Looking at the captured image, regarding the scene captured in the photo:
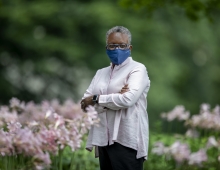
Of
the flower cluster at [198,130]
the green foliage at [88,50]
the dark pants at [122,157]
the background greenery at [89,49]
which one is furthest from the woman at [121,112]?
the green foliage at [88,50]

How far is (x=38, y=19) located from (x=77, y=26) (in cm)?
120

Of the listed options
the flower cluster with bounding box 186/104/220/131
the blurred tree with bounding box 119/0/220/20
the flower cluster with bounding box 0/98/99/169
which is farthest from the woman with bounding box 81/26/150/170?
the blurred tree with bounding box 119/0/220/20

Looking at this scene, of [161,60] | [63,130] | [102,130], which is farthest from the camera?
[161,60]

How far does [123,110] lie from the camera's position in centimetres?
491

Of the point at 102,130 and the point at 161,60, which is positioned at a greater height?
the point at 161,60

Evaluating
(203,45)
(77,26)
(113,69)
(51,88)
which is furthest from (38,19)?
(113,69)

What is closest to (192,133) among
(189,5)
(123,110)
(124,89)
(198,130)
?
(198,130)

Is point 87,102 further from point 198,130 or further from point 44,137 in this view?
point 198,130

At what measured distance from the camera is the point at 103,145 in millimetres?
4902

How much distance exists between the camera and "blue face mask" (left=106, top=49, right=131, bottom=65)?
488 cm

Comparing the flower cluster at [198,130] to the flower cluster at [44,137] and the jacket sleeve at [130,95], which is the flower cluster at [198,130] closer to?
the flower cluster at [44,137]

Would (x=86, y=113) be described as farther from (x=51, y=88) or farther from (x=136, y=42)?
(x=51, y=88)

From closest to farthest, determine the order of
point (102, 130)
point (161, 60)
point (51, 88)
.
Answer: point (102, 130) → point (161, 60) → point (51, 88)

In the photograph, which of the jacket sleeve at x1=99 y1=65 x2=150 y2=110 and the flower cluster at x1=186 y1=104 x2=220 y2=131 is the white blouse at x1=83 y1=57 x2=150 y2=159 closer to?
the jacket sleeve at x1=99 y1=65 x2=150 y2=110
